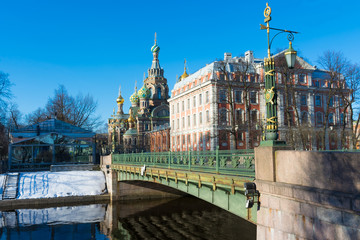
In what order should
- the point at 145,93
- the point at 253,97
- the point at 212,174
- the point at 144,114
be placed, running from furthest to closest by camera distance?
the point at 145,93, the point at 144,114, the point at 253,97, the point at 212,174

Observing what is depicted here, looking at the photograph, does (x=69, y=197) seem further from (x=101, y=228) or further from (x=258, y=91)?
(x=258, y=91)

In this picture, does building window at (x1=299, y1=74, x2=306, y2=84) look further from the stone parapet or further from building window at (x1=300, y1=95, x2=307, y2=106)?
the stone parapet

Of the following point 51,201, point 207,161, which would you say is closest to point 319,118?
point 51,201

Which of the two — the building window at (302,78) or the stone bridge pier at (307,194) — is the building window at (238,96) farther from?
the stone bridge pier at (307,194)

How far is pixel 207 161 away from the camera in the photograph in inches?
551

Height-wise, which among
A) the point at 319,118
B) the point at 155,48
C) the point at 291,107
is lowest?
the point at 319,118

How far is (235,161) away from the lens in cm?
1103

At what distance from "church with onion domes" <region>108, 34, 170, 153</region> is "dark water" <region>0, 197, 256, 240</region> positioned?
54.9 meters

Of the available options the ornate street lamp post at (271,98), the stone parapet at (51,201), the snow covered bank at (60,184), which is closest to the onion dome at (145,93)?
the snow covered bank at (60,184)

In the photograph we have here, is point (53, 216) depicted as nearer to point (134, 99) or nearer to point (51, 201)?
point (51, 201)

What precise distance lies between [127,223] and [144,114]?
6862 cm

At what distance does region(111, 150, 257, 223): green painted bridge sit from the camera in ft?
35.0

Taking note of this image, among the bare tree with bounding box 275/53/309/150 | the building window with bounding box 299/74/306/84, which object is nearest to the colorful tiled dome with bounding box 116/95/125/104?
the bare tree with bounding box 275/53/309/150

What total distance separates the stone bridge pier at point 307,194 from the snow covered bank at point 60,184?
2414 centimetres
